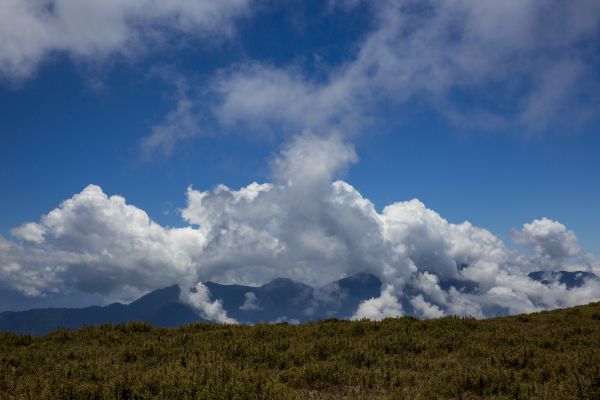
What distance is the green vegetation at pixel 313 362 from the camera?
8.00 meters

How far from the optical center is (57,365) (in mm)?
10578

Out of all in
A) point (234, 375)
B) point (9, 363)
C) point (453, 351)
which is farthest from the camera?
point (453, 351)

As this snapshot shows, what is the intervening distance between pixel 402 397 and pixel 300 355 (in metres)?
4.41

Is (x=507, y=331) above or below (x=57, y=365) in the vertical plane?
above

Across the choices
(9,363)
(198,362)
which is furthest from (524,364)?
(9,363)

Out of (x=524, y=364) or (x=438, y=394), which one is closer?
(x=438, y=394)

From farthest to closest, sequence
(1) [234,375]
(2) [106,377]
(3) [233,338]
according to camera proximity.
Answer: (3) [233,338] → (2) [106,377] → (1) [234,375]

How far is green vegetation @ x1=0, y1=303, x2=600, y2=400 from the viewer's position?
800 cm

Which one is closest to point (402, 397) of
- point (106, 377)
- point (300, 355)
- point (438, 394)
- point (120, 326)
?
point (438, 394)

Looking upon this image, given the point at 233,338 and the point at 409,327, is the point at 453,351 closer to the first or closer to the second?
the point at 409,327

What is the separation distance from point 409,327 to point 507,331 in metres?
3.55

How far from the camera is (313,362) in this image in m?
10.9

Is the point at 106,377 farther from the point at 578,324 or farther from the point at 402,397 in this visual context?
the point at 578,324

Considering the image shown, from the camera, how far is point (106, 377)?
9.28 m
